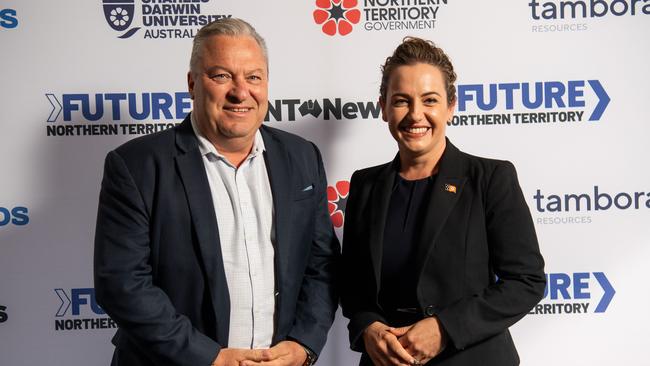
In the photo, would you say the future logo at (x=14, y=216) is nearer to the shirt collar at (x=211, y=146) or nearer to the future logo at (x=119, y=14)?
the future logo at (x=119, y=14)

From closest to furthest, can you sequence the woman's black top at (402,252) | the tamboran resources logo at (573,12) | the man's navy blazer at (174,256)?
1. the man's navy blazer at (174,256)
2. the woman's black top at (402,252)
3. the tamboran resources logo at (573,12)

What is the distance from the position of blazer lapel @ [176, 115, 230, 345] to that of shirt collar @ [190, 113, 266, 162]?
0.06 m

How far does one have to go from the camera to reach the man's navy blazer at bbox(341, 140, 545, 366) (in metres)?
1.72

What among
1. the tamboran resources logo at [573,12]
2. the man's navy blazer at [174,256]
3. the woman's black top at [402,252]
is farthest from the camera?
the tamboran resources logo at [573,12]

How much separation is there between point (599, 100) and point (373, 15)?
106 centimetres

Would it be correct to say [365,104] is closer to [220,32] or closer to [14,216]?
[220,32]

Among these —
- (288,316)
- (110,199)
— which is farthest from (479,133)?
(110,199)

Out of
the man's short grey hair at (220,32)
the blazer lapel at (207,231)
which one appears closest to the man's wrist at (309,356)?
the blazer lapel at (207,231)

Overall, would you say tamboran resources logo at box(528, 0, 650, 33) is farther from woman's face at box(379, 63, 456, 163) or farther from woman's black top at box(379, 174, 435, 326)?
woman's black top at box(379, 174, 435, 326)

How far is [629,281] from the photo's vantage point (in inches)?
112

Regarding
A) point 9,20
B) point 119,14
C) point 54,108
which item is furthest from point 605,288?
point 9,20

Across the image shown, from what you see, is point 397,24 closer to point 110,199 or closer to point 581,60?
point 581,60

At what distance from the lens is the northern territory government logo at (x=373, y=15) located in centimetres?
278

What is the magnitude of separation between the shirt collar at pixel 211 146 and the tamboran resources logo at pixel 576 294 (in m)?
1.60
